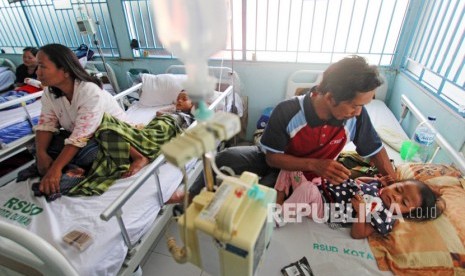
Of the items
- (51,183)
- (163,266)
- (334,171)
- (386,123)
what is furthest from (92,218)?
(386,123)

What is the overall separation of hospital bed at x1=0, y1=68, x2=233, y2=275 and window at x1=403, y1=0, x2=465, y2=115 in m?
1.91

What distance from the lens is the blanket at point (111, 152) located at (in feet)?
4.61

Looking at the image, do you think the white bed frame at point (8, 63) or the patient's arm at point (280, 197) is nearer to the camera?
the patient's arm at point (280, 197)

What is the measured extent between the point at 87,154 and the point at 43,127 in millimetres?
418

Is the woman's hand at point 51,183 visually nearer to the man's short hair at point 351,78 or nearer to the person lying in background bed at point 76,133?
the person lying in background bed at point 76,133

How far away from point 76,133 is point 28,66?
2408mm

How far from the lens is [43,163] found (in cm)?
153

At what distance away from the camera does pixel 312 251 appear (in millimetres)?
1146

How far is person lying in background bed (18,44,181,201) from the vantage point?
4.71 ft

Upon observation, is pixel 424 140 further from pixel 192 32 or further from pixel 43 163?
pixel 43 163

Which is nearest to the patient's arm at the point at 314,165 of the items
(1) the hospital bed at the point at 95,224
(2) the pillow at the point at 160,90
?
(1) the hospital bed at the point at 95,224

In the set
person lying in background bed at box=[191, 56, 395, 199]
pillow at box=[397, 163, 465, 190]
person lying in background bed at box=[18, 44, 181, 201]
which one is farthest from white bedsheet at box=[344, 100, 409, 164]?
person lying in background bed at box=[18, 44, 181, 201]

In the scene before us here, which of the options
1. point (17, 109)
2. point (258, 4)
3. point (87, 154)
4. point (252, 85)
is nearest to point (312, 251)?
point (87, 154)

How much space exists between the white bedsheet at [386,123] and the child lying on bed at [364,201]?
0.56 meters
